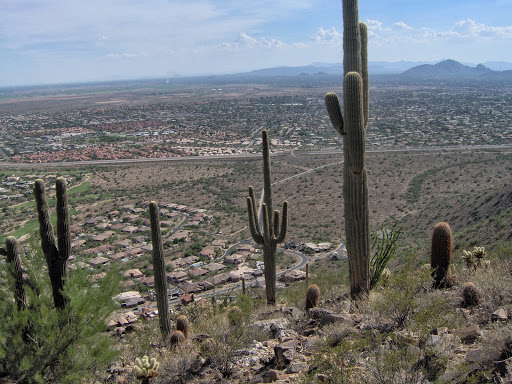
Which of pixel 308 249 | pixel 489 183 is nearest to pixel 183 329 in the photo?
pixel 308 249

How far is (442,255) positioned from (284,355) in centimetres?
411

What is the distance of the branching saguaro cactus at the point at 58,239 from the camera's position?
7.33 meters

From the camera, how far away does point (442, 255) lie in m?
8.82

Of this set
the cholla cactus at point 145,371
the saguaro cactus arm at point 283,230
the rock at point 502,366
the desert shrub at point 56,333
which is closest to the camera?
the rock at point 502,366

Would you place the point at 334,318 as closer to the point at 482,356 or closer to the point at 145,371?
the point at 482,356

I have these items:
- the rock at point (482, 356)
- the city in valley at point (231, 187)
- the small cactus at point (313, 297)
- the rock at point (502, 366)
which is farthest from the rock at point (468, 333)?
the city in valley at point (231, 187)

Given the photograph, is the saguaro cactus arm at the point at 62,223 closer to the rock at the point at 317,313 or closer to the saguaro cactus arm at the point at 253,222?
the rock at the point at 317,313

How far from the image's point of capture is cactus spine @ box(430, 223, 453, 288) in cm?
877

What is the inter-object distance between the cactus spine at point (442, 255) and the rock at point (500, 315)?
7.98 feet

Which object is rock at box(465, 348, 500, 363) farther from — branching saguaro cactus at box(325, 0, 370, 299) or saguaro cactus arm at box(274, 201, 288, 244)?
saguaro cactus arm at box(274, 201, 288, 244)

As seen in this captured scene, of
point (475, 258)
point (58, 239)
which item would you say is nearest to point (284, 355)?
point (58, 239)

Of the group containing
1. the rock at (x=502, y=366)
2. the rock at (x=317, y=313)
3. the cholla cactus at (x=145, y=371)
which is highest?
the rock at (x=502, y=366)

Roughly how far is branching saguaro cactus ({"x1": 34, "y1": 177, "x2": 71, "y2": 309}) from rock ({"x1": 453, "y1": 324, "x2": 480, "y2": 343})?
19.2 ft

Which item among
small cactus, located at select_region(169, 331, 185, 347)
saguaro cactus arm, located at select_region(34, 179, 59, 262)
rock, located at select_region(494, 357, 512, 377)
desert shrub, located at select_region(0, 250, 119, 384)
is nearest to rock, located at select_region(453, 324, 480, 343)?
rock, located at select_region(494, 357, 512, 377)
